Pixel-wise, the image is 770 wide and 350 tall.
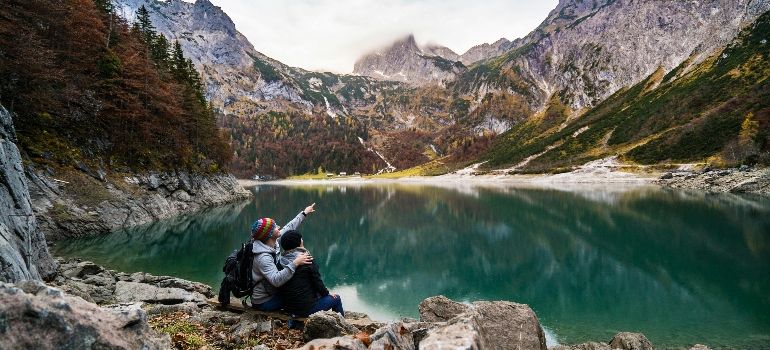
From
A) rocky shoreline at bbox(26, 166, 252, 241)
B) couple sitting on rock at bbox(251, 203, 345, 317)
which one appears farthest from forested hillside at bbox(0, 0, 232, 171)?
couple sitting on rock at bbox(251, 203, 345, 317)

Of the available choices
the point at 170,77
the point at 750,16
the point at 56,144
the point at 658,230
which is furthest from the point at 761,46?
the point at 56,144

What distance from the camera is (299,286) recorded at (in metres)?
7.08

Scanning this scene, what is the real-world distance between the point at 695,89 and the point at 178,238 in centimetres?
17261

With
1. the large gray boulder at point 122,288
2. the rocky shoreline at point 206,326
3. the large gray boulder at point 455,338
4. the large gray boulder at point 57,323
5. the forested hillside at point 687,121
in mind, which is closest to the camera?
the large gray boulder at point 57,323

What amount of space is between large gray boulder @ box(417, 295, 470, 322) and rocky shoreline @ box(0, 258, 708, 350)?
1.0 inches

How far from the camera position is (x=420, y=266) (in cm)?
2228

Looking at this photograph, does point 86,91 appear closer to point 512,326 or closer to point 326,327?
point 326,327

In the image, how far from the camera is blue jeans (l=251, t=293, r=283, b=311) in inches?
292

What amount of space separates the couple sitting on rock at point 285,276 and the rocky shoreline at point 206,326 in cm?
48

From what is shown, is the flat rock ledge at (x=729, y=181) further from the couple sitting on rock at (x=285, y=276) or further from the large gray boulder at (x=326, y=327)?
the large gray boulder at (x=326, y=327)

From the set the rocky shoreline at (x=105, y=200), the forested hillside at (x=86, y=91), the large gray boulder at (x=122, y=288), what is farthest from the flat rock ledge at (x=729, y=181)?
the forested hillside at (x=86, y=91)

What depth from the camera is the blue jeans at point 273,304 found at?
7.42 metres

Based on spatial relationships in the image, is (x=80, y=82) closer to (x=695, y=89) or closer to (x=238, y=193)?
(x=238, y=193)

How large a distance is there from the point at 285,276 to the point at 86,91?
38634 millimetres
